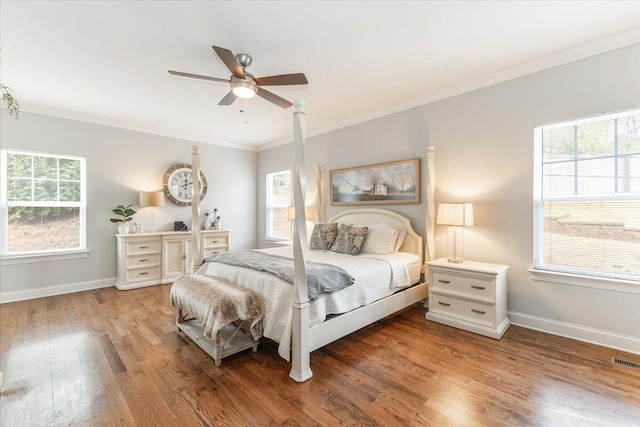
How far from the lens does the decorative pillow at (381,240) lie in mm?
3605

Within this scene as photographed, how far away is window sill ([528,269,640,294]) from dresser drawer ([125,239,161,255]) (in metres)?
5.10

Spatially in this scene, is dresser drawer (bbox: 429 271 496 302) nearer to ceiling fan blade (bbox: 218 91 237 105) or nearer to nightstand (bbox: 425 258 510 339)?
nightstand (bbox: 425 258 510 339)

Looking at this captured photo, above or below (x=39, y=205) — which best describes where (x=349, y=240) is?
below

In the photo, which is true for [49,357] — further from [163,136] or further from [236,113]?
[163,136]

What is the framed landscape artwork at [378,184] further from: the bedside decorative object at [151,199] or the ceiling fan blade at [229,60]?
the bedside decorative object at [151,199]

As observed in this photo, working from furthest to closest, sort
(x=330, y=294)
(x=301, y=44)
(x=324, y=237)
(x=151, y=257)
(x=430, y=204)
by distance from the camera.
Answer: (x=151, y=257)
(x=324, y=237)
(x=430, y=204)
(x=301, y=44)
(x=330, y=294)

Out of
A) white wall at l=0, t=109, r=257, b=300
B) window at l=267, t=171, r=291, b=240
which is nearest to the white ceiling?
white wall at l=0, t=109, r=257, b=300

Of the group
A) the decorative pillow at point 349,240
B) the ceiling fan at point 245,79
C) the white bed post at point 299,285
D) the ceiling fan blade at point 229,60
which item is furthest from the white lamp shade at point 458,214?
the ceiling fan blade at point 229,60

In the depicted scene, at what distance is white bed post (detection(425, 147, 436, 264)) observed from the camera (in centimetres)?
353

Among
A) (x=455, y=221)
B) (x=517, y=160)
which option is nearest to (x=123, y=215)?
(x=455, y=221)

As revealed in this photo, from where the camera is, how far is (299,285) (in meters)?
2.11

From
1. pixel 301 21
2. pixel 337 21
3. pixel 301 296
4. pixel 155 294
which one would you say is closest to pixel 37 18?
pixel 301 21

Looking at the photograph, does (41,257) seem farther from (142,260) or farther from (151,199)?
(151,199)

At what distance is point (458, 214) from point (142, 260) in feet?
15.1
